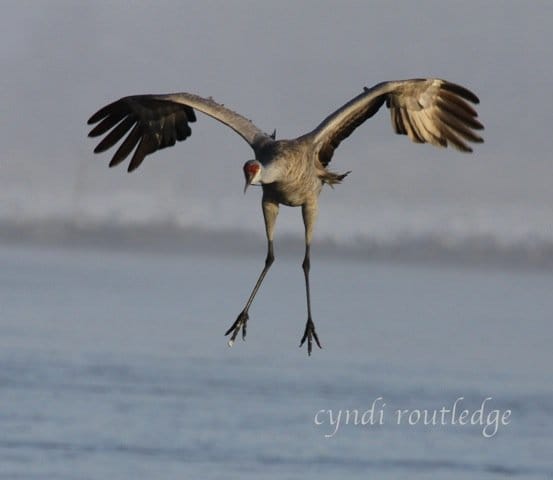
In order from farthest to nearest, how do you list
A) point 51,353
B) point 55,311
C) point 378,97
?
point 55,311
point 51,353
point 378,97

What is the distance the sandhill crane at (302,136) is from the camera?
22531mm

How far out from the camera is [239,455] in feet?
141

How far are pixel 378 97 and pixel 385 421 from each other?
26917 millimetres

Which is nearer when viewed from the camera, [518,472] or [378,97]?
[378,97]

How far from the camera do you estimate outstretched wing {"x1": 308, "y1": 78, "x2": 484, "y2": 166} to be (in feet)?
77.8

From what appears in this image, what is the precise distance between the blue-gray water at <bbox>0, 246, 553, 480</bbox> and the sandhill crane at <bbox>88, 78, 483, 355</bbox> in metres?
17.5

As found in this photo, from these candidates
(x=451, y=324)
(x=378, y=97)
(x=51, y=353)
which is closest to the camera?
(x=378, y=97)

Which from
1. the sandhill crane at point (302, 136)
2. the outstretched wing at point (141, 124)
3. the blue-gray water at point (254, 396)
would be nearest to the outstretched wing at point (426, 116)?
the sandhill crane at point (302, 136)

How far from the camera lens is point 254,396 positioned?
170 ft

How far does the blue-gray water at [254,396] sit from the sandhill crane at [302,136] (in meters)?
17.5

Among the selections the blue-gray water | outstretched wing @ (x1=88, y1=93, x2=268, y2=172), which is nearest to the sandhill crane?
outstretched wing @ (x1=88, y1=93, x2=268, y2=172)

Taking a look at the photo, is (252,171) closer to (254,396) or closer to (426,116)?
(426,116)

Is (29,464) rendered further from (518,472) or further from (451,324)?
(451,324)

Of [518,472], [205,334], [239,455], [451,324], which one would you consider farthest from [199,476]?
[451,324]
